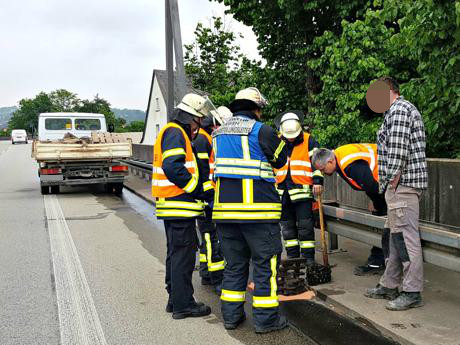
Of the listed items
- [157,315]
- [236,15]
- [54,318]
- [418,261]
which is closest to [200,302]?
[157,315]

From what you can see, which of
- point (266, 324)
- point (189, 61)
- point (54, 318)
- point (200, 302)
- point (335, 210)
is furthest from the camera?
point (189, 61)

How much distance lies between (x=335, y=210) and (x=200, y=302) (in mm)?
1862

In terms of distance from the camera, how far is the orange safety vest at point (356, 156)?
4961 mm

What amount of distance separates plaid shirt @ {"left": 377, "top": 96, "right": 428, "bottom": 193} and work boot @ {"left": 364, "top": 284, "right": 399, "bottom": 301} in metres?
1.03

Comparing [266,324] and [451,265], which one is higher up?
[451,265]

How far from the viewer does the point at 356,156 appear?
4953mm

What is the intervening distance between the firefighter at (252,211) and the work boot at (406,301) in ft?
3.21

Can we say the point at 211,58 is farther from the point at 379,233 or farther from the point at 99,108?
the point at 99,108

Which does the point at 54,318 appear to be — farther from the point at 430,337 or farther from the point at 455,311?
the point at 455,311

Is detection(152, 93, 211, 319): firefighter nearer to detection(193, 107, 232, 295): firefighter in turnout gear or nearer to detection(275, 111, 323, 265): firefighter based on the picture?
detection(193, 107, 232, 295): firefighter in turnout gear

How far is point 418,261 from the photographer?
4.18 meters

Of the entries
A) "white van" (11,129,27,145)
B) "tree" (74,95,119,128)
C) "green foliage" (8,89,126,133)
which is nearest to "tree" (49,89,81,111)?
"green foliage" (8,89,126,133)

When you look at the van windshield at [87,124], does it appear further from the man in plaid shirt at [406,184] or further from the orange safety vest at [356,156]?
the man in plaid shirt at [406,184]

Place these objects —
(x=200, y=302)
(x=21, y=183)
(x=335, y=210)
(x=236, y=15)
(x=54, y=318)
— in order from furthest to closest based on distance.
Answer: (x=21, y=183) < (x=236, y=15) < (x=335, y=210) < (x=200, y=302) < (x=54, y=318)
